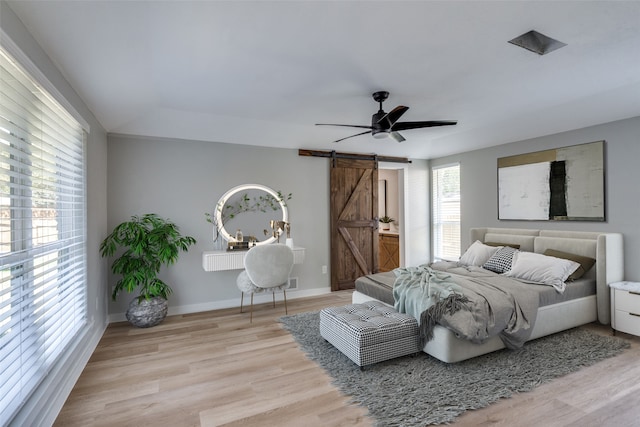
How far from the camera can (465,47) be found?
238cm

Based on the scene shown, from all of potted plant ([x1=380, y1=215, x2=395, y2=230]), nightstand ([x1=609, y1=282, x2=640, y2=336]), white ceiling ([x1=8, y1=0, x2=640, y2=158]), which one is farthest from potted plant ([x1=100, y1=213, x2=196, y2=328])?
nightstand ([x1=609, y1=282, x2=640, y2=336])

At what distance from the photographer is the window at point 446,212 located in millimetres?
5812

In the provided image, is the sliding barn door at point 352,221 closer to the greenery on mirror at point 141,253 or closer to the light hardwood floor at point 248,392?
the light hardwood floor at point 248,392

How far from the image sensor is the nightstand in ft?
10.5

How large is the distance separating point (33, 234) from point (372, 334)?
244cm

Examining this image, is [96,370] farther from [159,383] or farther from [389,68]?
[389,68]

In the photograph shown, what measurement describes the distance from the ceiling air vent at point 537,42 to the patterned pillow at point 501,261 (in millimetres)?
2495

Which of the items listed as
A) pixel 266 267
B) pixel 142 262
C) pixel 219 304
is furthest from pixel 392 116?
pixel 219 304

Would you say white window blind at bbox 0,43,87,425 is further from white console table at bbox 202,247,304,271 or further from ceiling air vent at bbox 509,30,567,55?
ceiling air vent at bbox 509,30,567,55

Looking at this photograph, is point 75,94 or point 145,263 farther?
point 145,263

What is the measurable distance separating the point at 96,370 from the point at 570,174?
5.62 m

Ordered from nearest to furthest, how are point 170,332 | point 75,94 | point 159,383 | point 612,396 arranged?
point 612,396 → point 159,383 → point 75,94 → point 170,332

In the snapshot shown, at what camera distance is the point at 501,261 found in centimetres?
406

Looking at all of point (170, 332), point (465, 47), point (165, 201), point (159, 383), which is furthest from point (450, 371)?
point (165, 201)
